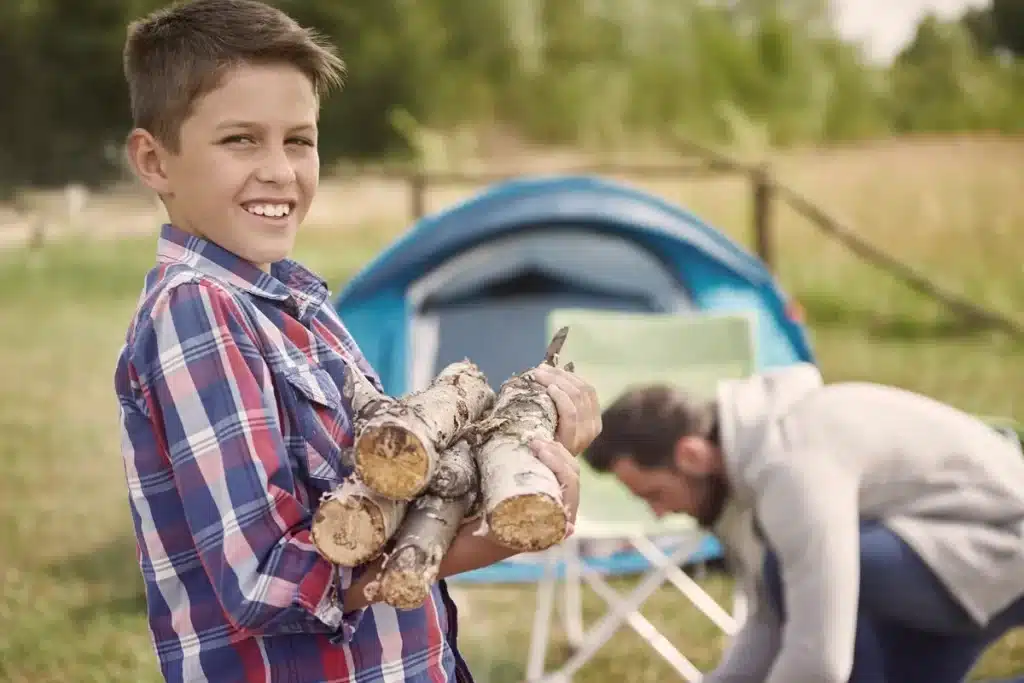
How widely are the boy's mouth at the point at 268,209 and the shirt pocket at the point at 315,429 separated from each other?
0.15 meters

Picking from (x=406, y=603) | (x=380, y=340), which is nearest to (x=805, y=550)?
(x=406, y=603)

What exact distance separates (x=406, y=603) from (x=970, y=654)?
165 cm

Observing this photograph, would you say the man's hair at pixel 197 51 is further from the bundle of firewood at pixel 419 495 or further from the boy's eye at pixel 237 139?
the bundle of firewood at pixel 419 495

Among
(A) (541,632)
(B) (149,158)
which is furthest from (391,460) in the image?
(A) (541,632)

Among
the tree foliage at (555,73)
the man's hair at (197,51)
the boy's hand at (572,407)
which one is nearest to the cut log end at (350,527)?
the boy's hand at (572,407)

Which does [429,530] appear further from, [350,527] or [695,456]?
[695,456]

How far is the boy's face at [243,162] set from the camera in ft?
3.62

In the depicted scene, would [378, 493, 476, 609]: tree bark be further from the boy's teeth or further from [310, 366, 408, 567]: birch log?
the boy's teeth

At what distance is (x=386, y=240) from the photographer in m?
11.6

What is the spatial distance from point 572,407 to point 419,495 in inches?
9.1

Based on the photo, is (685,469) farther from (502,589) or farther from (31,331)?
(31,331)

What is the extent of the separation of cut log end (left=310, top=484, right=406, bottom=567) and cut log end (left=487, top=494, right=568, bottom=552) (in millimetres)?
98

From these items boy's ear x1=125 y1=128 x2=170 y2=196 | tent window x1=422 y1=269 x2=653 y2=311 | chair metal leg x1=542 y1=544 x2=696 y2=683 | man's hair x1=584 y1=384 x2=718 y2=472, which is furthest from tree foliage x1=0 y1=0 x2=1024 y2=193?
boy's ear x1=125 y1=128 x2=170 y2=196

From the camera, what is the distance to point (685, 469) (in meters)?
2.41
